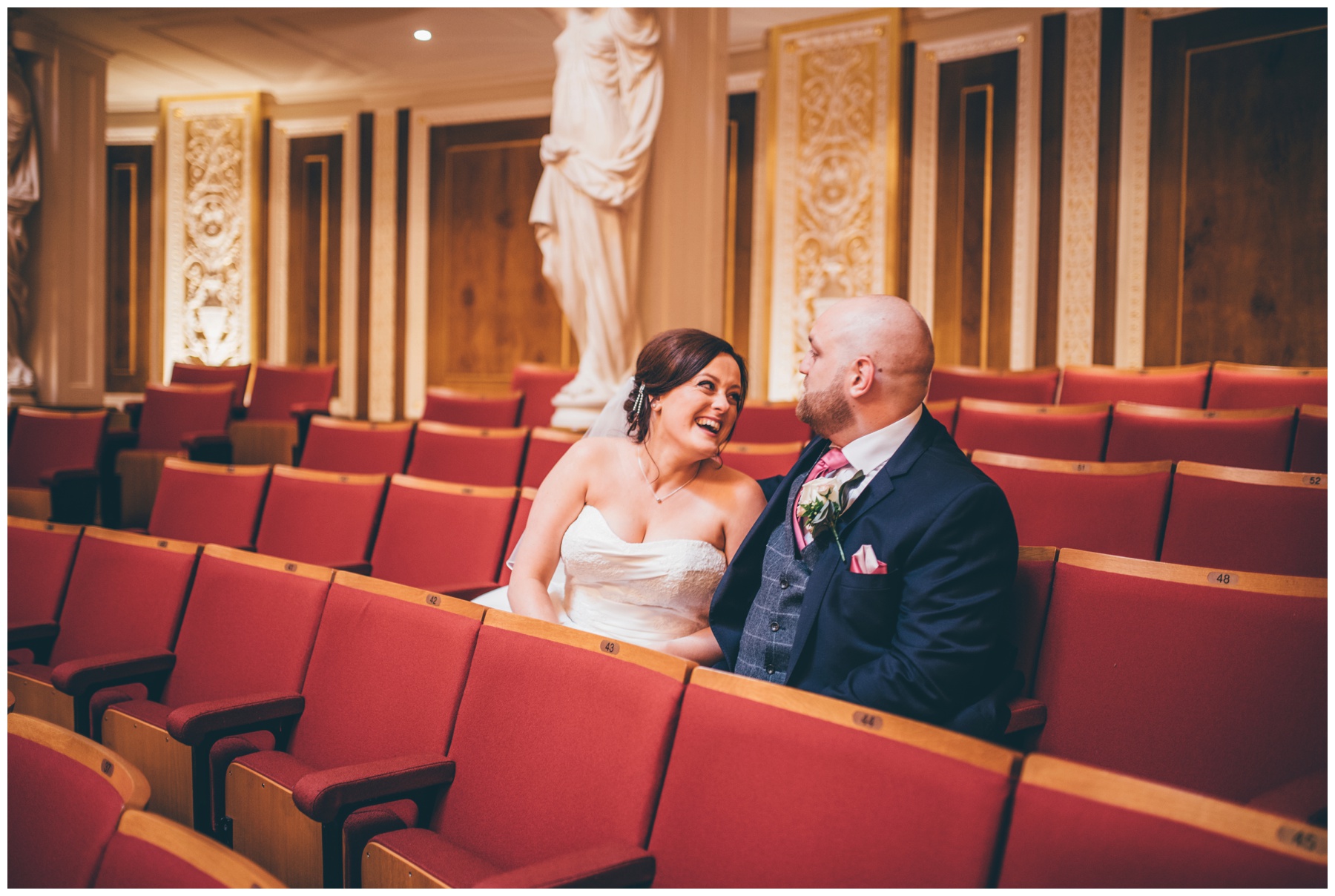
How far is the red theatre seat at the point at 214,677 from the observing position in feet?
3.33

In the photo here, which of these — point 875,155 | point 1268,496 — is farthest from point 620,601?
point 875,155

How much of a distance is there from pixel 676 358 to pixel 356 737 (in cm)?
58

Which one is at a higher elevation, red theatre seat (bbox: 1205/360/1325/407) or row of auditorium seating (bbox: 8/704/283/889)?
red theatre seat (bbox: 1205/360/1325/407)

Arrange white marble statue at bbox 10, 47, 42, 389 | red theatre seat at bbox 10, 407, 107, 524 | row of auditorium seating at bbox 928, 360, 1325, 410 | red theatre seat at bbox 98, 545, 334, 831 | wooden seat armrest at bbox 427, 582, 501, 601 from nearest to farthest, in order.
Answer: red theatre seat at bbox 98, 545, 334, 831 < wooden seat armrest at bbox 427, 582, 501, 601 < row of auditorium seating at bbox 928, 360, 1325, 410 < red theatre seat at bbox 10, 407, 107, 524 < white marble statue at bbox 10, 47, 42, 389

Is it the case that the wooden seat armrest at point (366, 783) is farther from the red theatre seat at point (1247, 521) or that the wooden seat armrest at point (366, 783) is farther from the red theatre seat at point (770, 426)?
the red theatre seat at point (770, 426)

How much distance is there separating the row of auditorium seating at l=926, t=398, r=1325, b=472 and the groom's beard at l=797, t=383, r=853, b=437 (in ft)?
3.28

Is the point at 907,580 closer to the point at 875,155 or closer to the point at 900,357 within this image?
the point at 900,357

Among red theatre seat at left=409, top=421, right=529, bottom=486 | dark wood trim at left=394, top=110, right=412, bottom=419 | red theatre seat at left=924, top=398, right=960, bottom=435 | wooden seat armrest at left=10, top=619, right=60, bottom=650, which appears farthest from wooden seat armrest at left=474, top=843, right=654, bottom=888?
dark wood trim at left=394, top=110, right=412, bottom=419

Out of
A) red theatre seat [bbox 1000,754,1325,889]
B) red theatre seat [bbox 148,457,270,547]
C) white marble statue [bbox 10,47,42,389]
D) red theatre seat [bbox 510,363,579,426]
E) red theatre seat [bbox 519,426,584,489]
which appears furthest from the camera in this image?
white marble statue [bbox 10,47,42,389]

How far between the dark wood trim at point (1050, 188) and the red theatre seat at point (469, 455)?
8.55 ft

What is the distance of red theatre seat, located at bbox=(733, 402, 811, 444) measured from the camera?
235 centimetres

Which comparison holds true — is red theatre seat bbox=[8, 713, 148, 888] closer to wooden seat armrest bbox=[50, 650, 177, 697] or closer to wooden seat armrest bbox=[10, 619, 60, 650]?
wooden seat armrest bbox=[50, 650, 177, 697]

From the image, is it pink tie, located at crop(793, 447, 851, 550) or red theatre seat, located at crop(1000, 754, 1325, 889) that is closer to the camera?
red theatre seat, located at crop(1000, 754, 1325, 889)

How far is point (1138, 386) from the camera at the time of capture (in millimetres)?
2496
